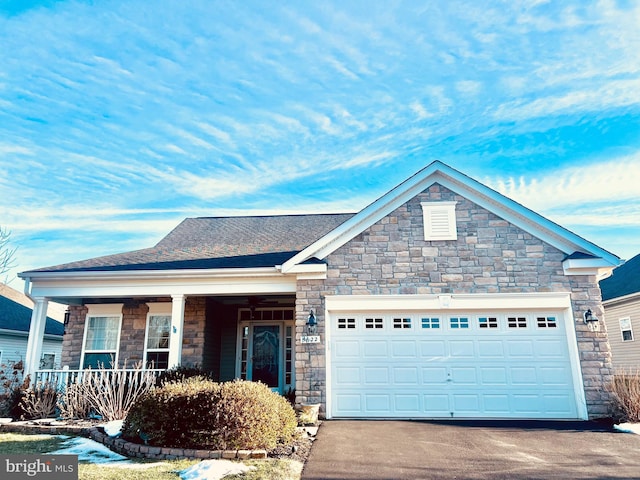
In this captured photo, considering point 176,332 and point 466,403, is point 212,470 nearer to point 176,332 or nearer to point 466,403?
point 176,332

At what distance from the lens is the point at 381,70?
10766mm

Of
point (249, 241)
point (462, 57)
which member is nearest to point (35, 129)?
point (249, 241)

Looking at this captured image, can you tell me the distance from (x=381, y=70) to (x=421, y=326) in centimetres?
605

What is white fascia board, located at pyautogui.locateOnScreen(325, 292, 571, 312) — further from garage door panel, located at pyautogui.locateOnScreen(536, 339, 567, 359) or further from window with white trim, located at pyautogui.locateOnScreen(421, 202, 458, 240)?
window with white trim, located at pyautogui.locateOnScreen(421, 202, 458, 240)

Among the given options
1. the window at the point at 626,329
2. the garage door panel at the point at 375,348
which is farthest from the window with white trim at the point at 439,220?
the window at the point at 626,329

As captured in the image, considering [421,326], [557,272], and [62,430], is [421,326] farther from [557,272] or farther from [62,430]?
[62,430]

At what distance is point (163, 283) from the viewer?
11.4 m

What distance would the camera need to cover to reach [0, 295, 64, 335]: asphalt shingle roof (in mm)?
18500

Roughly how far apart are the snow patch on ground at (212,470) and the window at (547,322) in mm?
7377

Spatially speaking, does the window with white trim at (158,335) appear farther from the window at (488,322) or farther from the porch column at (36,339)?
the window at (488,322)

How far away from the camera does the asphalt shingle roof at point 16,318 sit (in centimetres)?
1850

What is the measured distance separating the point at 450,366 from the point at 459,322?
1.01 metres

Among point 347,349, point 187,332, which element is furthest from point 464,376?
point 187,332

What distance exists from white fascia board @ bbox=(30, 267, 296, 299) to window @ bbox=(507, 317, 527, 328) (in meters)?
5.02
